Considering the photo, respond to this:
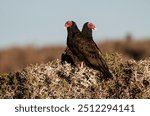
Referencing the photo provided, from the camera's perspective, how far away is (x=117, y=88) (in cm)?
1024

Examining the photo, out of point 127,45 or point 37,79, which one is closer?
point 37,79

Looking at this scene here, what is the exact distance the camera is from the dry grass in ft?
33.2

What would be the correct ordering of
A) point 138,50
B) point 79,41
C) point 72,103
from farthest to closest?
point 138,50 < point 79,41 < point 72,103

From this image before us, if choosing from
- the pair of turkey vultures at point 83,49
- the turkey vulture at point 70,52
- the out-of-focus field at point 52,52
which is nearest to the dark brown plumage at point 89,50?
the pair of turkey vultures at point 83,49

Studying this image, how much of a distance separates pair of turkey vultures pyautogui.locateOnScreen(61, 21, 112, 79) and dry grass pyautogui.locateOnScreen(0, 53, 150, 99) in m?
0.18

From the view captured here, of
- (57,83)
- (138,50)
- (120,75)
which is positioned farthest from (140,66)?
(138,50)

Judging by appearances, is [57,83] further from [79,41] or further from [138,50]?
[138,50]

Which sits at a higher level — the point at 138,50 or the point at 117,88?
the point at 138,50

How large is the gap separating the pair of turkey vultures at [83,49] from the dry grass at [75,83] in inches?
7.1

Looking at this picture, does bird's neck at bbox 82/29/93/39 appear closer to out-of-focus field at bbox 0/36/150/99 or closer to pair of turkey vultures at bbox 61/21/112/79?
pair of turkey vultures at bbox 61/21/112/79

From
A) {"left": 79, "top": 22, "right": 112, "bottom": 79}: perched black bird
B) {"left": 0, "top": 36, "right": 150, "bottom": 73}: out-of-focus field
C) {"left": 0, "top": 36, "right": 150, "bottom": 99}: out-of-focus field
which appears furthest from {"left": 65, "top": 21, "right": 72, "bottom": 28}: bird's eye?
{"left": 0, "top": 36, "right": 150, "bottom": 73}: out-of-focus field

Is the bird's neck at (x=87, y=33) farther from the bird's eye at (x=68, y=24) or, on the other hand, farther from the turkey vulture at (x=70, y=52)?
the bird's eye at (x=68, y=24)

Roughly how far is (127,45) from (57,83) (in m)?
17.5

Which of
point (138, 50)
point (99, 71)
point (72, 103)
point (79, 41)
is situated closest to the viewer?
point (72, 103)
